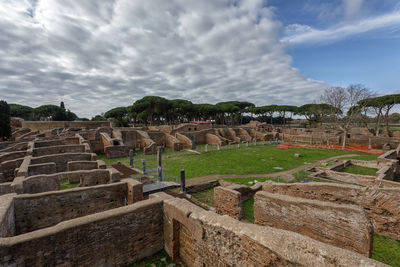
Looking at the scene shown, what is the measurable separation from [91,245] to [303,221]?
6.29 metres

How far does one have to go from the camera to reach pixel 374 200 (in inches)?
274

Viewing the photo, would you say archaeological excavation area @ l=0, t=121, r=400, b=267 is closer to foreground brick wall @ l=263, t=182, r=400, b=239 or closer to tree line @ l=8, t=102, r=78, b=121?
foreground brick wall @ l=263, t=182, r=400, b=239

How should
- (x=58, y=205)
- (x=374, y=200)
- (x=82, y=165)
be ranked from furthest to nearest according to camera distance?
(x=82, y=165) < (x=374, y=200) < (x=58, y=205)

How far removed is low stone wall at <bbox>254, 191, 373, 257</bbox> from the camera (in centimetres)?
470

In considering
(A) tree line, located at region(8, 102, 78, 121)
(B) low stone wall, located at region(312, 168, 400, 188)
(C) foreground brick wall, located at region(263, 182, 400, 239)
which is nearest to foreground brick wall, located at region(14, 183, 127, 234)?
(C) foreground brick wall, located at region(263, 182, 400, 239)

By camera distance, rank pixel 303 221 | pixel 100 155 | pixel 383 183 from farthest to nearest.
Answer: pixel 100 155, pixel 383 183, pixel 303 221

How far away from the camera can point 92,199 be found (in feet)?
22.2

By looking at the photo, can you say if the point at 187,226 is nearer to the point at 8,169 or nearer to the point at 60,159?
the point at 60,159

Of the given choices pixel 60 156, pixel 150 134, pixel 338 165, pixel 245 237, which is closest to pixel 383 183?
pixel 338 165

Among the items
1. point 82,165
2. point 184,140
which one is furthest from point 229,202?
point 184,140

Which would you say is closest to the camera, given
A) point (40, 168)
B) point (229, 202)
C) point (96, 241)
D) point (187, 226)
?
point (96, 241)

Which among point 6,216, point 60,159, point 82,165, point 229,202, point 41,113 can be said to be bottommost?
point 229,202

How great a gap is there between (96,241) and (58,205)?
2.95 meters

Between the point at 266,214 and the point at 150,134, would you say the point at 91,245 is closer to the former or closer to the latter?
the point at 266,214
